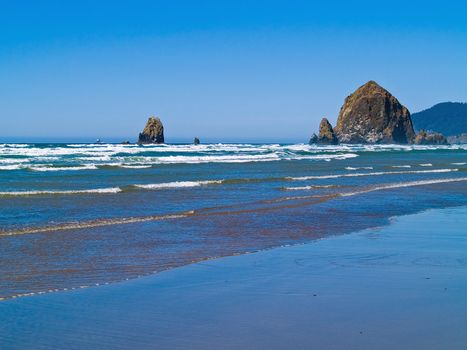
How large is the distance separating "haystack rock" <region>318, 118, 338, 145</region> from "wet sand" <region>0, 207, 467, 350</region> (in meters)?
132

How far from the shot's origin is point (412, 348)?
217 inches

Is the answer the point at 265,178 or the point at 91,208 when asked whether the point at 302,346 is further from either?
the point at 265,178

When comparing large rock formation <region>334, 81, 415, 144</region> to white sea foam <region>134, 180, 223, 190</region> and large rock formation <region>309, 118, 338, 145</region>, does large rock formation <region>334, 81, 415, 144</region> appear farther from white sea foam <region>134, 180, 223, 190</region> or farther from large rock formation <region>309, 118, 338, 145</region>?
white sea foam <region>134, 180, 223, 190</region>

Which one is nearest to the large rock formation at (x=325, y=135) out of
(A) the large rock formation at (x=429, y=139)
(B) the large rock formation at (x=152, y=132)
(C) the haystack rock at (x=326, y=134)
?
(C) the haystack rock at (x=326, y=134)

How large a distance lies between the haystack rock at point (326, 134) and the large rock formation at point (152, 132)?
4183 centimetres

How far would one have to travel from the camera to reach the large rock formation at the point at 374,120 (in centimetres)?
14662

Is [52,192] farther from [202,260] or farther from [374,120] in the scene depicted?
[374,120]

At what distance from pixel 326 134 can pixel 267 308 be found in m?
136

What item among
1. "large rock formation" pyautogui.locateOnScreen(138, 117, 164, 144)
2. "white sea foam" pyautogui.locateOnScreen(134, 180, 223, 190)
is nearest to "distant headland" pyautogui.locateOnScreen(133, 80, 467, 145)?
"large rock formation" pyautogui.locateOnScreen(138, 117, 164, 144)

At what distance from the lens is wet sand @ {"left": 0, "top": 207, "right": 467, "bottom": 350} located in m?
5.78

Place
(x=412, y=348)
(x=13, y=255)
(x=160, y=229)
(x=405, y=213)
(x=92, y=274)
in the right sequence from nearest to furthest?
(x=412, y=348), (x=92, y=274), (x=13, y=255), (x=160, y=229), (x=405, y=213)

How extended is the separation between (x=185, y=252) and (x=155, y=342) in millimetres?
4909

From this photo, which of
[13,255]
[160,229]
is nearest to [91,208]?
[160,229]

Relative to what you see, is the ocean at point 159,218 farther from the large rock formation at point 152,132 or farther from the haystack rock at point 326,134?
the haystack rock at point 326,134
